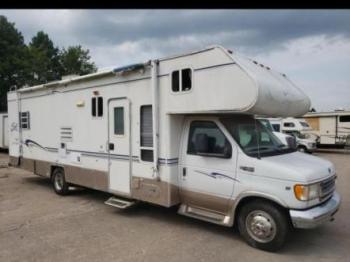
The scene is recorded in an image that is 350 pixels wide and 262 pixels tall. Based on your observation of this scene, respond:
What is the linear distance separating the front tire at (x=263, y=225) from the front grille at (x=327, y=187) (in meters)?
0.71

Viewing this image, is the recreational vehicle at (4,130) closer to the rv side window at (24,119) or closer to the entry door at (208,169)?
the rv side window at (24,119)

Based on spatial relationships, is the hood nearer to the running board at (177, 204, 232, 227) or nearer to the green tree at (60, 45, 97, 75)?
the running board at (177, 204, 232, 227)

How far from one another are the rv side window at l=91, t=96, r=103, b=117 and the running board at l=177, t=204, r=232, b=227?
2864 millimetres

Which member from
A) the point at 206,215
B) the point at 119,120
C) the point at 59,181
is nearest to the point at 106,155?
the point at 119,120

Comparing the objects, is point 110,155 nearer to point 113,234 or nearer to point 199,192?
point 113,234

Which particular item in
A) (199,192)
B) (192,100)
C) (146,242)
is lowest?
(146,242)

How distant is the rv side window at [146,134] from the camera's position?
20.2ft

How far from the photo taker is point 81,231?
5.75 meters

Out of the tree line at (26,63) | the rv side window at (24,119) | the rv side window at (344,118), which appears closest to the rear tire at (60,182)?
the rv side window at (24,119)

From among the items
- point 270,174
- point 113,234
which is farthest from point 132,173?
point 270,174

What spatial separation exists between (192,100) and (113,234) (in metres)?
2.67

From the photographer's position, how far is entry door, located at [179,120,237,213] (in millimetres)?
5219

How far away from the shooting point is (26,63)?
37.3 m

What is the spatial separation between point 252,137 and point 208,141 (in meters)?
0.76
